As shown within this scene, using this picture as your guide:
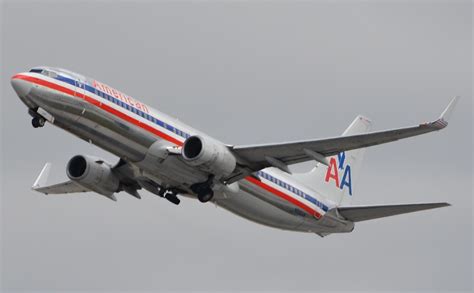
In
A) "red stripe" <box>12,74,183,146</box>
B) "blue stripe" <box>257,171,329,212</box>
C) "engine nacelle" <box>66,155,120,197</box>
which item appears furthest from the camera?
"engine nacelle" <box>66,155,120,197</box>

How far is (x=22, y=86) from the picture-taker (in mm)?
52906

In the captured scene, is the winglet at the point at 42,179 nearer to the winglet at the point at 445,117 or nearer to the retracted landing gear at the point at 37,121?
the retracted landing gear at the point at 37,121

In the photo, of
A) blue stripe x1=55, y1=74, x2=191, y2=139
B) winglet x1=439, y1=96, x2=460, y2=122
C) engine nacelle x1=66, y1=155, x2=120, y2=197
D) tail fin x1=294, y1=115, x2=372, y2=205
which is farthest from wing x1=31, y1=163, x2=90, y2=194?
winglet x1=439, y1=96, x2=460, y2=122

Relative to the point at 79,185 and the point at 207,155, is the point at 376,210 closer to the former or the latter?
the point at 207,155

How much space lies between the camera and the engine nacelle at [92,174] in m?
60.1

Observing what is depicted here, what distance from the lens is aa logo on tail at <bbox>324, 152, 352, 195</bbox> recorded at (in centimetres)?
6744

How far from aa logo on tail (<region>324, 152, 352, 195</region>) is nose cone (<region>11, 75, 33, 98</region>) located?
65.8 feet

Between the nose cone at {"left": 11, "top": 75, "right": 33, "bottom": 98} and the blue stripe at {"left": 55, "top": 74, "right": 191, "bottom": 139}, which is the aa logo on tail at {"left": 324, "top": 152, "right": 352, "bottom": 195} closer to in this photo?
the blue stripe at {"left": 55, "top": 74, "right": 191, "bottom": 139}

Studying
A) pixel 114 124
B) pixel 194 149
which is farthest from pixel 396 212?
pixel 114 124

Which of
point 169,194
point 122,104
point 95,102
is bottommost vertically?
point 169,194

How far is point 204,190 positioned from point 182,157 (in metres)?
2.55

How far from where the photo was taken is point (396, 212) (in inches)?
2350

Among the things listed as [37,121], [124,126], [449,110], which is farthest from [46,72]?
[449,110]

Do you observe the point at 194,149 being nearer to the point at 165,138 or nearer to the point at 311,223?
the point at 165,138
